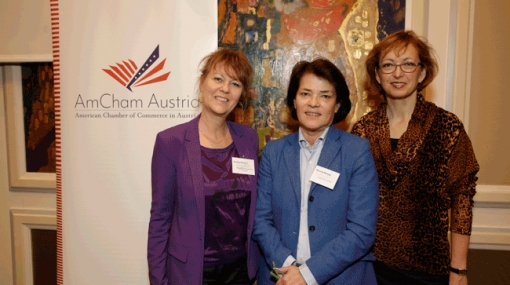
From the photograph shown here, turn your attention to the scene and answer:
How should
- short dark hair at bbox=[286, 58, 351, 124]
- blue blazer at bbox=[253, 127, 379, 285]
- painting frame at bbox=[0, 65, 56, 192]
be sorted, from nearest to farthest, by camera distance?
blue blazer at bbox=[253, 127, 379, 285], short dark hair at bbox=[286, 58, 351, 124], painting frame at bbox=[0, 65, 56, 192]

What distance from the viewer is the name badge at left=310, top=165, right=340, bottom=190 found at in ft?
4.84

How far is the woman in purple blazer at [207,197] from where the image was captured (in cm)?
159

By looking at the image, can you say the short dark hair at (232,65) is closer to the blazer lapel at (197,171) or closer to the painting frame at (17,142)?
the blazer lapel at (197,171)

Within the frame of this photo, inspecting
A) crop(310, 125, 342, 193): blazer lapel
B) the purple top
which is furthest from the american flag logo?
crop(310, 125, 342, 193): blazer lapel

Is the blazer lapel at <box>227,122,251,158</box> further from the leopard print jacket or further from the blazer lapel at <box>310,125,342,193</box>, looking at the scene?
the leopard print jacket

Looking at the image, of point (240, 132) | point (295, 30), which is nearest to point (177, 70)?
point (240, 132)

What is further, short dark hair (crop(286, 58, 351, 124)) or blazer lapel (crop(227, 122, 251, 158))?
blazer lapel (crop(227, 122, 251, 158))

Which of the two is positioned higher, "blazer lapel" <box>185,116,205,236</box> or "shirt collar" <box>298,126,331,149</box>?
"shirt collar" <box>298,126,331,149</box>

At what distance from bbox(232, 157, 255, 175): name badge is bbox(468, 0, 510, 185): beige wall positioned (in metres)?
1.90

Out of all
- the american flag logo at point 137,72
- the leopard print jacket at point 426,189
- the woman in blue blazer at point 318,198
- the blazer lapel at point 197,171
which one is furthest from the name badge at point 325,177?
the american flag logo at point 137,72

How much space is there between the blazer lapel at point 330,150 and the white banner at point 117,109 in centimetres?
97

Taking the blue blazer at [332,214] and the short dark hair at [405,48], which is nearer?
the blue blazer at [332,214]

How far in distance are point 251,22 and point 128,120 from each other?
1.15 metres

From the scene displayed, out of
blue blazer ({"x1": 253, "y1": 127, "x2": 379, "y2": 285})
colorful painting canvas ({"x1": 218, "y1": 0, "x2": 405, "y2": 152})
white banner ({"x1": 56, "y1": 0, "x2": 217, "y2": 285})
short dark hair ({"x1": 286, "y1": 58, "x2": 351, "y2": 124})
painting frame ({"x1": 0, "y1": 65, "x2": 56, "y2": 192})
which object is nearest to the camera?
blue blazer ({"x1": 253, "y1": 127, "x2": 379, "y2": 285})
